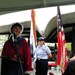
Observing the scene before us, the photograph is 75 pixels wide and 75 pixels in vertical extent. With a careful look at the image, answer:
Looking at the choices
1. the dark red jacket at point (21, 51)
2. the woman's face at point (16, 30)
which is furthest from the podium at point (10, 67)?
the woman's face at point (16, 30)

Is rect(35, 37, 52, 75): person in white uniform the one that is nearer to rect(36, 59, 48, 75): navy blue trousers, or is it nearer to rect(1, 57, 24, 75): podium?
rect(36, 59, 48, 75): navy blue trousers

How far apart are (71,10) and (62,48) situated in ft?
7.26

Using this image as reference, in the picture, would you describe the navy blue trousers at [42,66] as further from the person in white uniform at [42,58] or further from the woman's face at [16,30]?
the woman's face at [16,30]

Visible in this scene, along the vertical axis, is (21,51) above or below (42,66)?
above

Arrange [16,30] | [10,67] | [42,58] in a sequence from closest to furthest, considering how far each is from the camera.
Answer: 1. [10,67]
2. [16,30]
3. [42,58]

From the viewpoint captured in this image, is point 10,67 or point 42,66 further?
point 42,66

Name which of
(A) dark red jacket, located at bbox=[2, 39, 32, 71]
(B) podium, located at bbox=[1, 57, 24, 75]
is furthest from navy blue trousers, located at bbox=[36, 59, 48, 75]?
(B) podium, located at bbox=[1, 57, 24, 75]

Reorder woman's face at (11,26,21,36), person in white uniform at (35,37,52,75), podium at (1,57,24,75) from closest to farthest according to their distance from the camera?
podium at (1,57,24,75) → woman's face at (11,26,21,36) → person in white uniform at (35,37,52,75)

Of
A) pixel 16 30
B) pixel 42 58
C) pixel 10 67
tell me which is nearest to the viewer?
pixel 10 67

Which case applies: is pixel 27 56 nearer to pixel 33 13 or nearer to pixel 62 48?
pixel 62 48

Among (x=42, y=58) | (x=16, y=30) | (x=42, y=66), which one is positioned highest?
(x=16, y=30)

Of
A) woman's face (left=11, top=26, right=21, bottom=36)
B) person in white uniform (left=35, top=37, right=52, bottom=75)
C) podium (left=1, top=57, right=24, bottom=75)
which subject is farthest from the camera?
person in white uniform (left=35, top=37, right=52, bottom=75)

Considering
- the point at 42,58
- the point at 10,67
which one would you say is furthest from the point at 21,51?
the point at 42,58

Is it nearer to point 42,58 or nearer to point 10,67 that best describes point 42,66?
point 42,58
